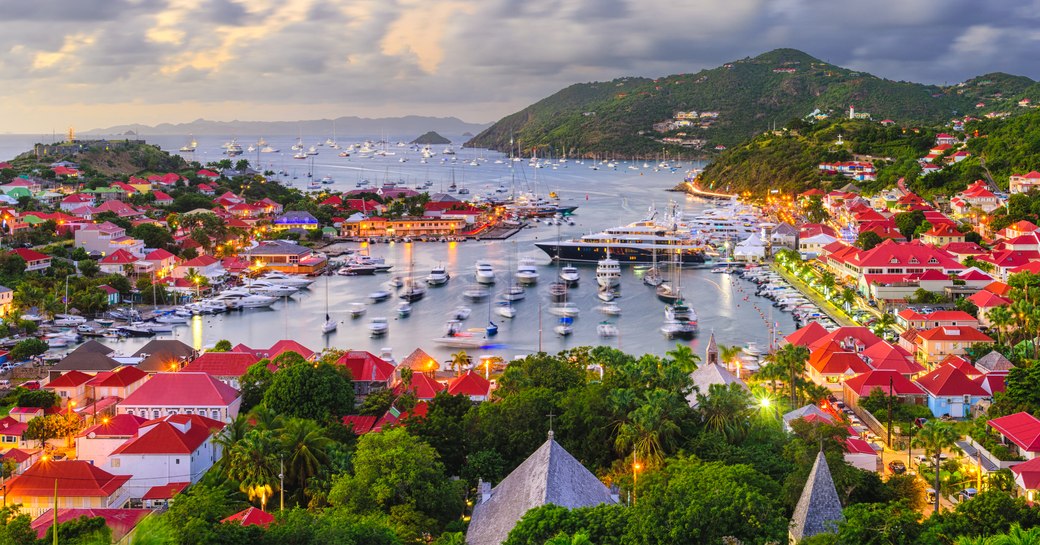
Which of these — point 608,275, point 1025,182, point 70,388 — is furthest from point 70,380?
point 1025,182

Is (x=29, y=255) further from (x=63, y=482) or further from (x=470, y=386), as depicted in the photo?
(x=63, y=482)

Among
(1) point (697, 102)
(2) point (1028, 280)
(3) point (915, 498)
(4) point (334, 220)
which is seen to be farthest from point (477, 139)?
(3) point (915, 498)

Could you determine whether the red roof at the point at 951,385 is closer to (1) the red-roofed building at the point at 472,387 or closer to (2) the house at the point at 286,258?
(1) the red-roofed building at the point at 472,387

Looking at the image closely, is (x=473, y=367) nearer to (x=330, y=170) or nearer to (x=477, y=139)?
(x=330, y=170)

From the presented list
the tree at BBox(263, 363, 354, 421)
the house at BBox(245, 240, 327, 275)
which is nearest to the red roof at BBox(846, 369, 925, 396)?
the tree at BBox(263, 363, 354, 421)

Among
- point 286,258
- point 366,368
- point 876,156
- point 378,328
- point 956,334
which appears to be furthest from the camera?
point 876,156

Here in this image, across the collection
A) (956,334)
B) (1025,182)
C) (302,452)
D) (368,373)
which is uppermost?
(1025,182)

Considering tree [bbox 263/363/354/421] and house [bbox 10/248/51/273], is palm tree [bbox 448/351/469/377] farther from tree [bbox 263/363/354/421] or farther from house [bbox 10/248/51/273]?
house [bbox 10/248/51/273]
